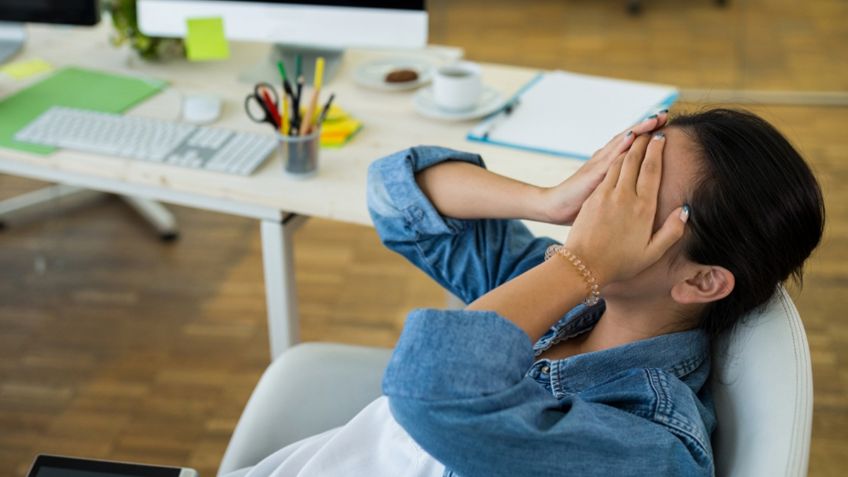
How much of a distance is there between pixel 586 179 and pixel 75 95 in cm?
117

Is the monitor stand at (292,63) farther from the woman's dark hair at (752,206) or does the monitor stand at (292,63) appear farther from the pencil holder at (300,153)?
the woman's dark hair at (752,206)

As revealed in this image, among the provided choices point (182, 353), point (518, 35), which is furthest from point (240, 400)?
point (518, 35)

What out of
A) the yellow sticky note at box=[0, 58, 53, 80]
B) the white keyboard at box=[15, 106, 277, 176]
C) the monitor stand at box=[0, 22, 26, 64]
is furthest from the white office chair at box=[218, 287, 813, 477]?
the monitor stand at box=[0, 22, 26, 64]

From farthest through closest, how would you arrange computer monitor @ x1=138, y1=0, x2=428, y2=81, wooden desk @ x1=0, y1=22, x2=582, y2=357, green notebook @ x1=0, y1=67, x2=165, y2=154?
computer monitor @ x1=138, y1=0, x2=428, y2=81 < green notebook @ x1=0, y1=67, x2=165, y2=154 < wooden desk @ x1=0, y1=22, x2=582, y2=357

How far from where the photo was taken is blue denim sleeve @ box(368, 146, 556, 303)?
121 cm

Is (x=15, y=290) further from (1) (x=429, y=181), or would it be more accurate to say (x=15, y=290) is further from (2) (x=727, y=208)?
(2) (x=727, y=208)

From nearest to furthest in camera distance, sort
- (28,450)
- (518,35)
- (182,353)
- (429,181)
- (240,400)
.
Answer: (429,181) < (28,450) < (240,400) < (182,353) < (518,35)

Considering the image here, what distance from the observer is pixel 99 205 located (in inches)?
112

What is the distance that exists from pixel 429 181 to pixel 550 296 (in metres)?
0.36

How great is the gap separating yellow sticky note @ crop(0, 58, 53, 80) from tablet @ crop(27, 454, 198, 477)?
118cm

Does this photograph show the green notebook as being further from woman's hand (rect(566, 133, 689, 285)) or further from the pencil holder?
woman's hand (rect(566, 133, 689, 285))

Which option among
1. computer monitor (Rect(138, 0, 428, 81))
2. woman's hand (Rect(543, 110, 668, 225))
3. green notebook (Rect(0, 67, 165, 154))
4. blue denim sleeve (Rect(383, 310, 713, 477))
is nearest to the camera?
blue denim sleeve (Rect(383, 310, 713, 477))

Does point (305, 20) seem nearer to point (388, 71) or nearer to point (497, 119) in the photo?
point (388, 71)

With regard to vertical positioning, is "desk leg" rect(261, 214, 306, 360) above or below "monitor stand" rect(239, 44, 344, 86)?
below
